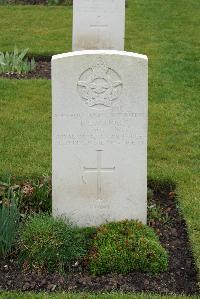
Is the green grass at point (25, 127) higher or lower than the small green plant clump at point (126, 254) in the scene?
higher

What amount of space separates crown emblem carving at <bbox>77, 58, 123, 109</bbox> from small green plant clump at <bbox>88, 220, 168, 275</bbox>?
100 cm

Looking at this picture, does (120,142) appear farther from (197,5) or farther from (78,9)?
(197,5)

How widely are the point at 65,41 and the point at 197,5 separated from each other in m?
4.40

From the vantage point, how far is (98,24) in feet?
32.5

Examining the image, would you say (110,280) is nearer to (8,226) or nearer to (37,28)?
(8,226)

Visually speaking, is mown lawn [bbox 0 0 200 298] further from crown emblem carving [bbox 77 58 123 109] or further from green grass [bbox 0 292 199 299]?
crown emblem carving [bbox 77 58 123 109]

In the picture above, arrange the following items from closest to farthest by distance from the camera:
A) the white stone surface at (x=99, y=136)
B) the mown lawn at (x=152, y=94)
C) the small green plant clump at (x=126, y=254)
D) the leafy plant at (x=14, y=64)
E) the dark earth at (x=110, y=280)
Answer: the dark earth at (x=110, y=280)
the small green plant clump at (x=126, y=254)
the white stone surface at (x=99, y=136)
the mown lawn at (x=152, y=94)
the leafy plant at (x=14, y=64)

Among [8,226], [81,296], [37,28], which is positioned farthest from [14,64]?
[81,296]

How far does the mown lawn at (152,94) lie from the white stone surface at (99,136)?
70 centimetres

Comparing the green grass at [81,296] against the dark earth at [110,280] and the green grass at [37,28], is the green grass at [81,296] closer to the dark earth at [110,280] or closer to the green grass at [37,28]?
the dark earth at [110,280]

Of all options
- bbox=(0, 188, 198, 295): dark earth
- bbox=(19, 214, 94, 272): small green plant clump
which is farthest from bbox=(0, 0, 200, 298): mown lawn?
bbox=(19, 214, 94, 272): small green plant clump

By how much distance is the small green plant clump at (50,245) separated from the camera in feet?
15.7

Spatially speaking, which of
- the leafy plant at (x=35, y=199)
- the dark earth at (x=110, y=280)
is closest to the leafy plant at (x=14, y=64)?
the leafy plant at (x=35, y=199)

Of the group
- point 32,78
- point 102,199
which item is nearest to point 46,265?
point 102,199
